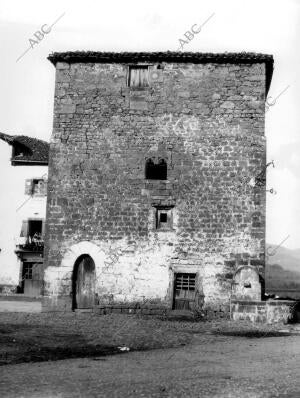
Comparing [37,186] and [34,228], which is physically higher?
[37,186]

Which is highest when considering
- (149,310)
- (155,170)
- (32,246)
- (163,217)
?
(155,170)

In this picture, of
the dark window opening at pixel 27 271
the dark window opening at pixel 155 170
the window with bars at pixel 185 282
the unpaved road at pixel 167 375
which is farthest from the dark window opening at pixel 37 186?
the unpaved road at pixel 167 375

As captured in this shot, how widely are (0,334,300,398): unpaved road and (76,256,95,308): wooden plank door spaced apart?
691 centimetres

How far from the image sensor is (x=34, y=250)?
30266mm

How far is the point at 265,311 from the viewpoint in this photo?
14688 mm

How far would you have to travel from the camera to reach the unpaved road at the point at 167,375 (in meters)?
6.27

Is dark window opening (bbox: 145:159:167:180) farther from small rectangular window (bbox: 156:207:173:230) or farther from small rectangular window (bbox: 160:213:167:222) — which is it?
small rectangular window (bbox: 160:213:167:222)

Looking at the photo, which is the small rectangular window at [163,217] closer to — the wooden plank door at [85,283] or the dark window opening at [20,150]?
the wooden plank door at [85,283]

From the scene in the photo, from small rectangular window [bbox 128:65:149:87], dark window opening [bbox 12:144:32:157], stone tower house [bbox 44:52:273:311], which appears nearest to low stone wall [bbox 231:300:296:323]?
stone tower house [bbox 44:52:273:311]

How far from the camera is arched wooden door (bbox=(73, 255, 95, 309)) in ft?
54.2

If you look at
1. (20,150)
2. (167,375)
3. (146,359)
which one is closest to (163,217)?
(146,359)

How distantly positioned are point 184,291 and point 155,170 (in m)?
3.96

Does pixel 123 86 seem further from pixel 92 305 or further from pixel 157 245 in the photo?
pixel 92 305

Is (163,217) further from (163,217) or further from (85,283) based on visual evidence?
(85,283)
